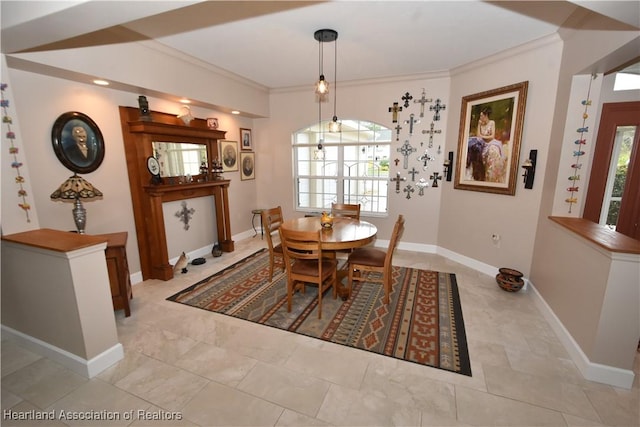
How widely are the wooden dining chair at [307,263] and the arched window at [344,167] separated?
7.17ft

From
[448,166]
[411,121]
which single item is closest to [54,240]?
[411,121]

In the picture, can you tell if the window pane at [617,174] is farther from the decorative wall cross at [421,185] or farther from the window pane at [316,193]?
the window pane at [316,193]

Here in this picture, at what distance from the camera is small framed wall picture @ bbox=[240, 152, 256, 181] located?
519 cm

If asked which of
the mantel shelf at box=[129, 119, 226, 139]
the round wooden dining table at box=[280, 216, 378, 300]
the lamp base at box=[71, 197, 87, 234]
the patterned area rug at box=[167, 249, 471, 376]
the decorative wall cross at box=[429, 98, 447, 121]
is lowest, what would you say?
the patterned area rug at box=[167, 249, 471, 376]

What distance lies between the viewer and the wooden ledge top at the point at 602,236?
183cm

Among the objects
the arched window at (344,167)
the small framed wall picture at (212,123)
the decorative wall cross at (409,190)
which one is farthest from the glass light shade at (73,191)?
the decorative wall cross at (409,190)

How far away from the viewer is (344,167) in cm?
504

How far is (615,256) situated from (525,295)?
155 centimetres

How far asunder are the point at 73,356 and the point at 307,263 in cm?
202

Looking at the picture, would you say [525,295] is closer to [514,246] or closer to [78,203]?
[514,246]

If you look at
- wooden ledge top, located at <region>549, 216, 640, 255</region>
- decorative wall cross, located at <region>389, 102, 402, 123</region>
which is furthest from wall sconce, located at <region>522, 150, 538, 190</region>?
decorative wall cross, located at <region>389, 102, 402, 123</region>

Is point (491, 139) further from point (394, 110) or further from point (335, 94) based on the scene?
point (335, 94)

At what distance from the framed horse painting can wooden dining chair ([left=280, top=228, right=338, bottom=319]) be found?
240 centimetres

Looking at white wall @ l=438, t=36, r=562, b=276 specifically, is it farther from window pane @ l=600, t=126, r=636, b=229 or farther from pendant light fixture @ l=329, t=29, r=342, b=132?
pendant light fixture @ l=329, t=29, r=342, b=132
